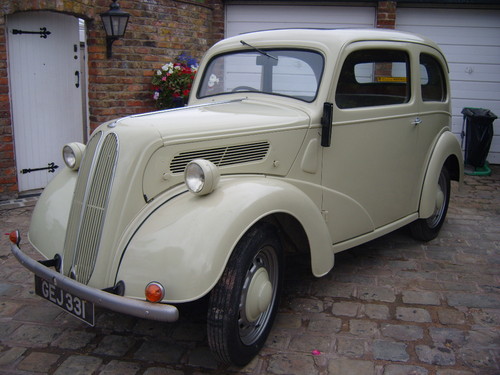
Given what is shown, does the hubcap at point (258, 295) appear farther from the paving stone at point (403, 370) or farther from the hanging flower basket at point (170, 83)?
the hanging flower basket at point (170, 83)

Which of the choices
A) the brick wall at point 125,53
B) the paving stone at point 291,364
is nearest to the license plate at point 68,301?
the paving stone at point 291,364

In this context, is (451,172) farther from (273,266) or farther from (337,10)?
(337,10)

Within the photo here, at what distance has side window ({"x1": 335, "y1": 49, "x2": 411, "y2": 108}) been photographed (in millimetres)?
3629

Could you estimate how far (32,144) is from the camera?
20.7ft

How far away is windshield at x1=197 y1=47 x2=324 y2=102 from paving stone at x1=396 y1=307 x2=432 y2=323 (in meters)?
1.51

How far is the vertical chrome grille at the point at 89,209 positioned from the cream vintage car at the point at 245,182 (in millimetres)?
10

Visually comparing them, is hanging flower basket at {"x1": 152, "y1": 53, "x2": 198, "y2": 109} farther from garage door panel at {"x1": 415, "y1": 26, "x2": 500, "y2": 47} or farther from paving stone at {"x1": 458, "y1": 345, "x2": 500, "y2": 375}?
paving stone at {"x1": 458, "y1": 345, "x2": 500, "y2": 375}

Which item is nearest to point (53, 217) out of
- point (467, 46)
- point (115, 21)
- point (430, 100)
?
point (430, 100)

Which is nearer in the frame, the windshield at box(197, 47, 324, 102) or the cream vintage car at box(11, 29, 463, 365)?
the cream vintage car at box(11, 29, 463, 365)

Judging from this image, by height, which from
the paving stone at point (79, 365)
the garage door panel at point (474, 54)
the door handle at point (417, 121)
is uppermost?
the garage door panel at point (474, 54)

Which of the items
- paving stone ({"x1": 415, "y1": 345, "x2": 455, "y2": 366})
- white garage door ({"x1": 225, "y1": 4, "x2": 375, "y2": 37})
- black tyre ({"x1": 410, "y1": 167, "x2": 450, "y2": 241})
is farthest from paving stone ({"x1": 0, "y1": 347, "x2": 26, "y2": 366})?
white garage door ({"x1": 225, "y1": 4, "x2": 375, "y2": 37})

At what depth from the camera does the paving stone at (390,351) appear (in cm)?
288

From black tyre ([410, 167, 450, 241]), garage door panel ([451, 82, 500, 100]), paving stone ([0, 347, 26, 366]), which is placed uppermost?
garage door panel ([451, 82, 500, 100])

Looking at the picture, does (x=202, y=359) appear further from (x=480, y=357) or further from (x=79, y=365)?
(x=480, y=357)
